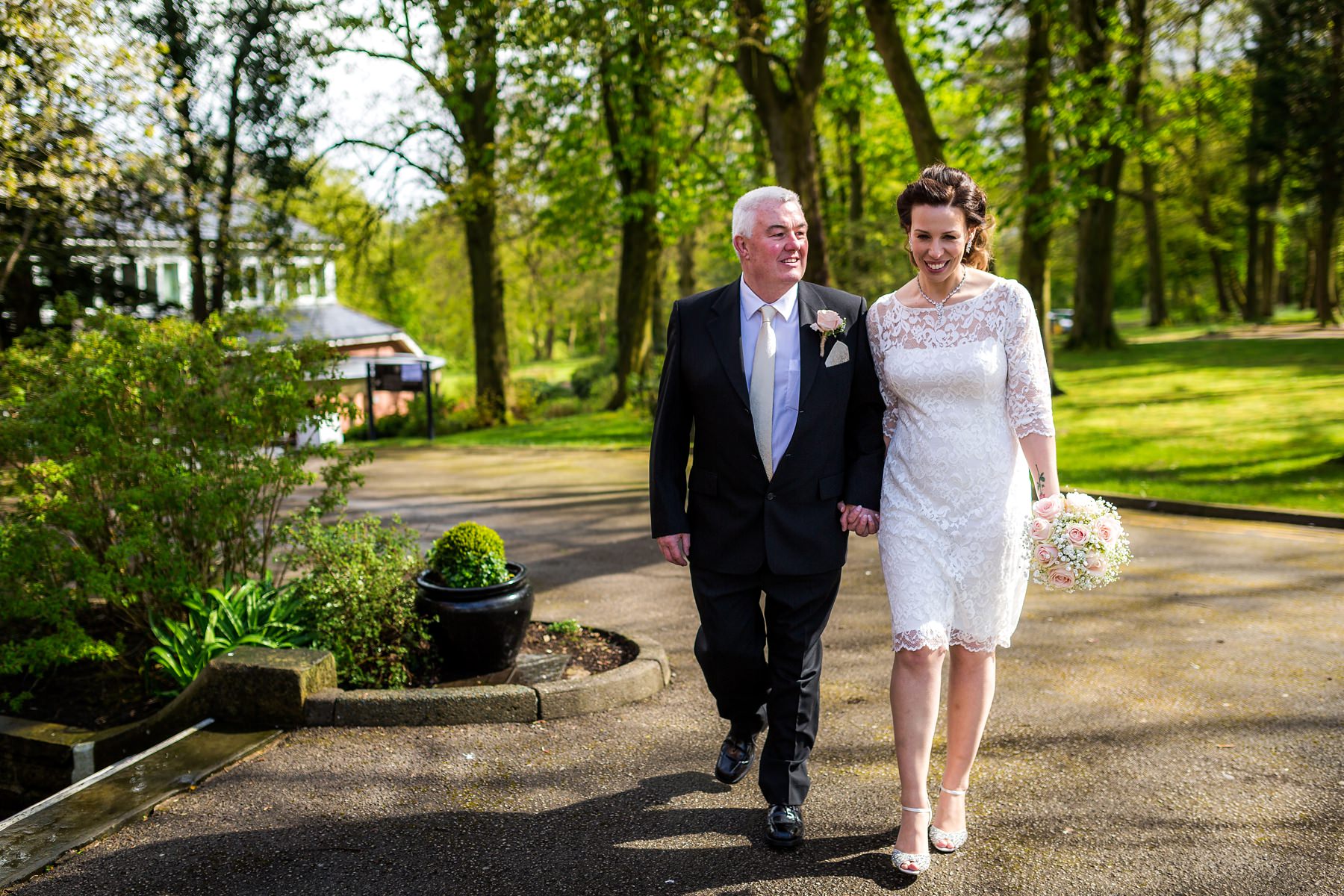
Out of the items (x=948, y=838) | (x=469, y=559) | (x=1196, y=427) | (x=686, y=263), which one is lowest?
(x=948, y=838)

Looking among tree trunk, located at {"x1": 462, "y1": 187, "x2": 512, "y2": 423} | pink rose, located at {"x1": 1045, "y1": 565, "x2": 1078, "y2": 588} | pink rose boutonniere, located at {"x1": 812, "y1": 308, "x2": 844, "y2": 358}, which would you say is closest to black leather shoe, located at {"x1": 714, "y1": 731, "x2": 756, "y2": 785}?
pink rose, located at {"x1": 1045, "y1": 565, "x2": 1078, "y2": 588}

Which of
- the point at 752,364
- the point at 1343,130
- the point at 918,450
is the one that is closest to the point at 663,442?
the point at 752,364

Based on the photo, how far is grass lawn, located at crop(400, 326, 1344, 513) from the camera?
11.4m

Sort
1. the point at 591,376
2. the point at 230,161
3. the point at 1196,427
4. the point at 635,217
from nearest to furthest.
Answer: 1. the point at 1196,427
2. the point at 635,217
3. the point at 230,161
4. the point at 591,376

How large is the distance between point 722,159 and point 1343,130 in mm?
19888

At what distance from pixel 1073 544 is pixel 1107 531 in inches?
5.9

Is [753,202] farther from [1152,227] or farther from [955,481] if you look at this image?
[1152,227]

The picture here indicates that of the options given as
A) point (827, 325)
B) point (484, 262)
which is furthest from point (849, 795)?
point (484, 262)

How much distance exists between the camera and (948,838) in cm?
356

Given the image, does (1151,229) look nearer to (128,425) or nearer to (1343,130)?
(1343,130)

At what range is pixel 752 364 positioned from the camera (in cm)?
373

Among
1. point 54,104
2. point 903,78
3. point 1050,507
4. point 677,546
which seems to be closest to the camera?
point 1050,507

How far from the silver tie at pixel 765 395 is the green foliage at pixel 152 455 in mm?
3571

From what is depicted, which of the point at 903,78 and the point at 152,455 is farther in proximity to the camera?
the point at 903,78
